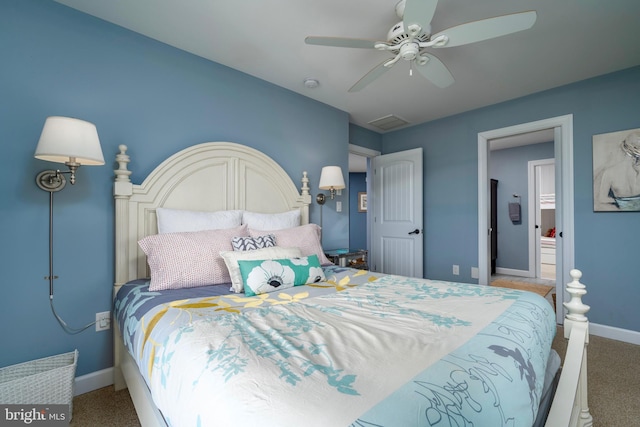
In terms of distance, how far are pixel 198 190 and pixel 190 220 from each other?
335 mm

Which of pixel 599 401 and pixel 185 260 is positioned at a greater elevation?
pixel 185 260

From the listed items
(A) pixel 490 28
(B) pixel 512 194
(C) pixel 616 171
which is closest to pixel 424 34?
(A) pixel 490 28

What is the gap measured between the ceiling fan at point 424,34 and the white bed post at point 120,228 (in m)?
1.45

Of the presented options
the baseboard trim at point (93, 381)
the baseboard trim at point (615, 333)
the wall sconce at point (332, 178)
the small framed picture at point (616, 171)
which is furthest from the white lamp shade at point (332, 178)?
the baseboard trim at point (615, 333)

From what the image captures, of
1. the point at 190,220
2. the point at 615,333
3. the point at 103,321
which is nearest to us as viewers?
the point at 103,321

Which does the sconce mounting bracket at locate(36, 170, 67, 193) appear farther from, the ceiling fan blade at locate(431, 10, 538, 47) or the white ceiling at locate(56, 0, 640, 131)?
the ceiling fan blade at locate(431, 10, 538, 47)

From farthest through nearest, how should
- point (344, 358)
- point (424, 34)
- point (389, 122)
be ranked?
point (389, 122)
point (424, 34)
point (344, 358)

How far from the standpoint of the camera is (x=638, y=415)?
1623mm

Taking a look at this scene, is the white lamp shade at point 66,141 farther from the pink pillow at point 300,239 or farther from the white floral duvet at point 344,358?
the pink pillow at point 300,239

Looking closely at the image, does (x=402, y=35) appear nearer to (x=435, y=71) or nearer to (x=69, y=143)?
(x=435, y=71)

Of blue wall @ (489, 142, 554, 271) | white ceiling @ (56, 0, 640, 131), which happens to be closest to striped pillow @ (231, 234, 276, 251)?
white ceiling @ (56, 0, 640, 131)

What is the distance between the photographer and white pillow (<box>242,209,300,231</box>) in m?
2.33

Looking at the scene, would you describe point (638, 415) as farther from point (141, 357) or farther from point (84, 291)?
point (84, 291)

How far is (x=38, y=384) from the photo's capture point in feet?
4.70
